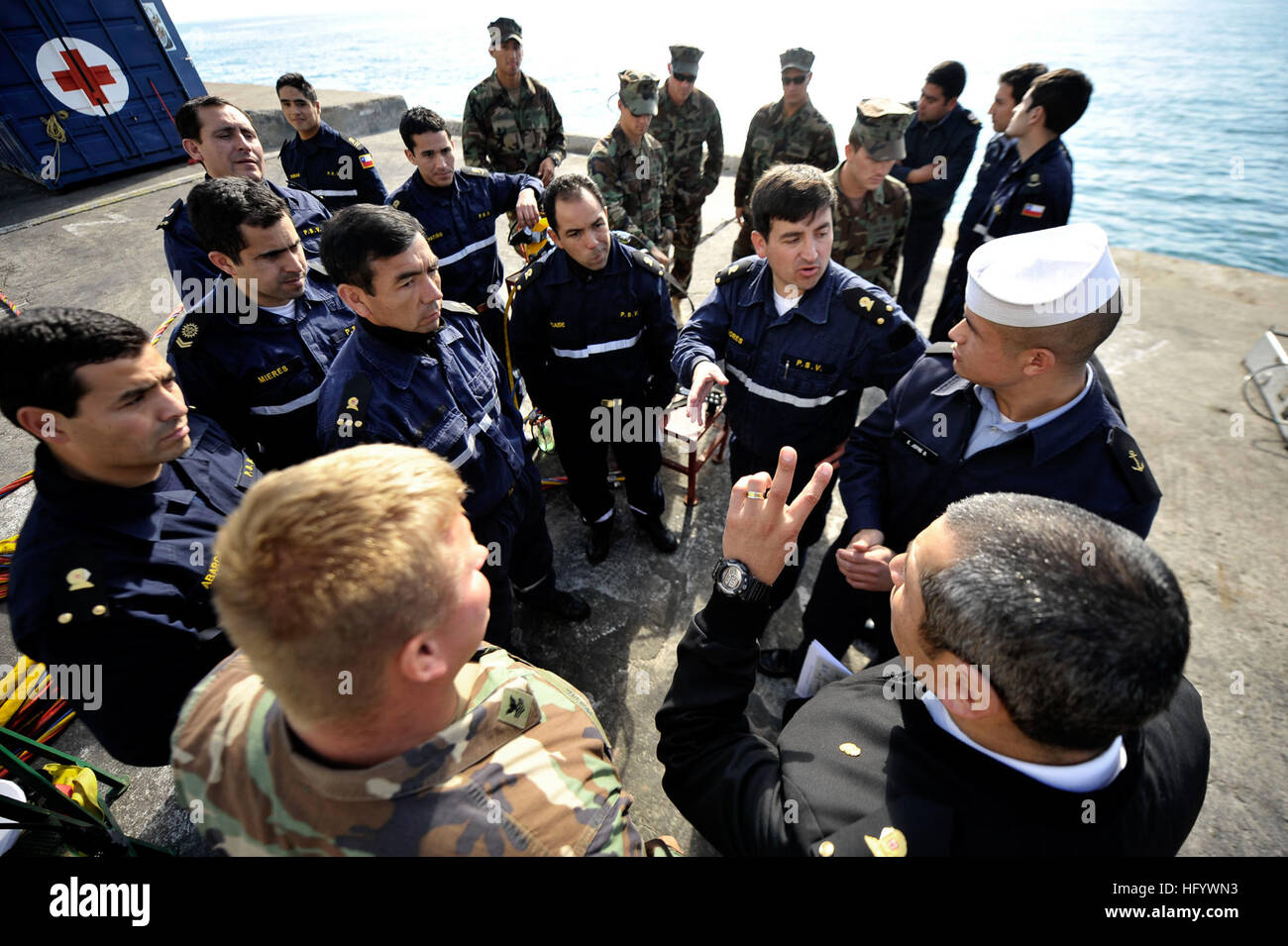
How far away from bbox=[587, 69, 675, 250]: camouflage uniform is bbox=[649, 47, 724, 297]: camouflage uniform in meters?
0.86

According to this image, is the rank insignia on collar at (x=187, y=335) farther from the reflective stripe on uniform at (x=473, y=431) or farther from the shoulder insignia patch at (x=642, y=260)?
the shoulder insignia patch at (x=642, y=260)

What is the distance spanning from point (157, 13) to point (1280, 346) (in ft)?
54.5

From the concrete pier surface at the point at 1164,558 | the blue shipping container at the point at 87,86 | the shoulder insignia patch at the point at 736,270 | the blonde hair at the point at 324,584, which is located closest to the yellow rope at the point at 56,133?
the blue shipping container at the point at 87,86

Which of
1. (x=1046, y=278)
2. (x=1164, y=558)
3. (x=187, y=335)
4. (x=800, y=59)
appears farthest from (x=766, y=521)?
(x=800, y=59)

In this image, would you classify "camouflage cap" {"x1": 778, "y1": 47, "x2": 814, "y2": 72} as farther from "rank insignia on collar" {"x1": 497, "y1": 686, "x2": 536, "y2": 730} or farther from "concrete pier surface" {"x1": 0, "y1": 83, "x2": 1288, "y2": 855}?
"rank insignia on collar" {"x1": 497, "y1": 686, "x2": 536, "y2": 730}

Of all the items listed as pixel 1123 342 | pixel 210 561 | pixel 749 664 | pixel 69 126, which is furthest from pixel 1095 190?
pixel 69 126

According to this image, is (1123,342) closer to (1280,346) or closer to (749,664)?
(1280,346)

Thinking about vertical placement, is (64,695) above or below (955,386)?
above

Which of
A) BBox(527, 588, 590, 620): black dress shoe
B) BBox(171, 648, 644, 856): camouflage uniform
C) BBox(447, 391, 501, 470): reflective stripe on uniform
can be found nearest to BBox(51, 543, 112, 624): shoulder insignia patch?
BBox(171, 648, 644, 856): camouflage uniform

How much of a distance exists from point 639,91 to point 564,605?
420cm

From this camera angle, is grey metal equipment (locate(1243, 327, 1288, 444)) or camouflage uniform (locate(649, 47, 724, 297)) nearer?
grey metal equipment (locate(1243, 327, 1288, 444))

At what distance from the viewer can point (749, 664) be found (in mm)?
1305

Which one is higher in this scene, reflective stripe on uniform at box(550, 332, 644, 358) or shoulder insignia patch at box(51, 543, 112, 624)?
shoulder insignia patch at box(51, 543, 112, 624)

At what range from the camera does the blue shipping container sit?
845 centimetres
